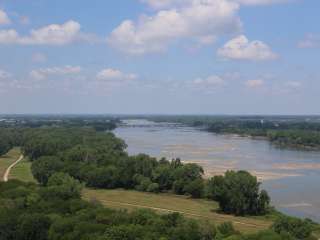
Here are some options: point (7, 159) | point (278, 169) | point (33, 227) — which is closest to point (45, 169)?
point (33, 227)

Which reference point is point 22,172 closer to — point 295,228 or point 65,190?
point 65,190

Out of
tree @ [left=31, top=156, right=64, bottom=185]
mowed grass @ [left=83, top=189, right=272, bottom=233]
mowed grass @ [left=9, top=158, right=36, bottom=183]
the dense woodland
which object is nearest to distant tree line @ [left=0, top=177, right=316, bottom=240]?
the dense woodland

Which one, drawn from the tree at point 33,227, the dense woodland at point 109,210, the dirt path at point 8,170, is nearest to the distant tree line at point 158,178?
the dense woodland at point 109,210

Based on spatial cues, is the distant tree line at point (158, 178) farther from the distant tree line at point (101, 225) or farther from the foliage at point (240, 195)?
the distant tree line at point (101, 225)

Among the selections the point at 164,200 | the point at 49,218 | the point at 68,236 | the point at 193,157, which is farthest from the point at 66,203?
the point at 193,157

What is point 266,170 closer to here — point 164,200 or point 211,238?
point 164,200
